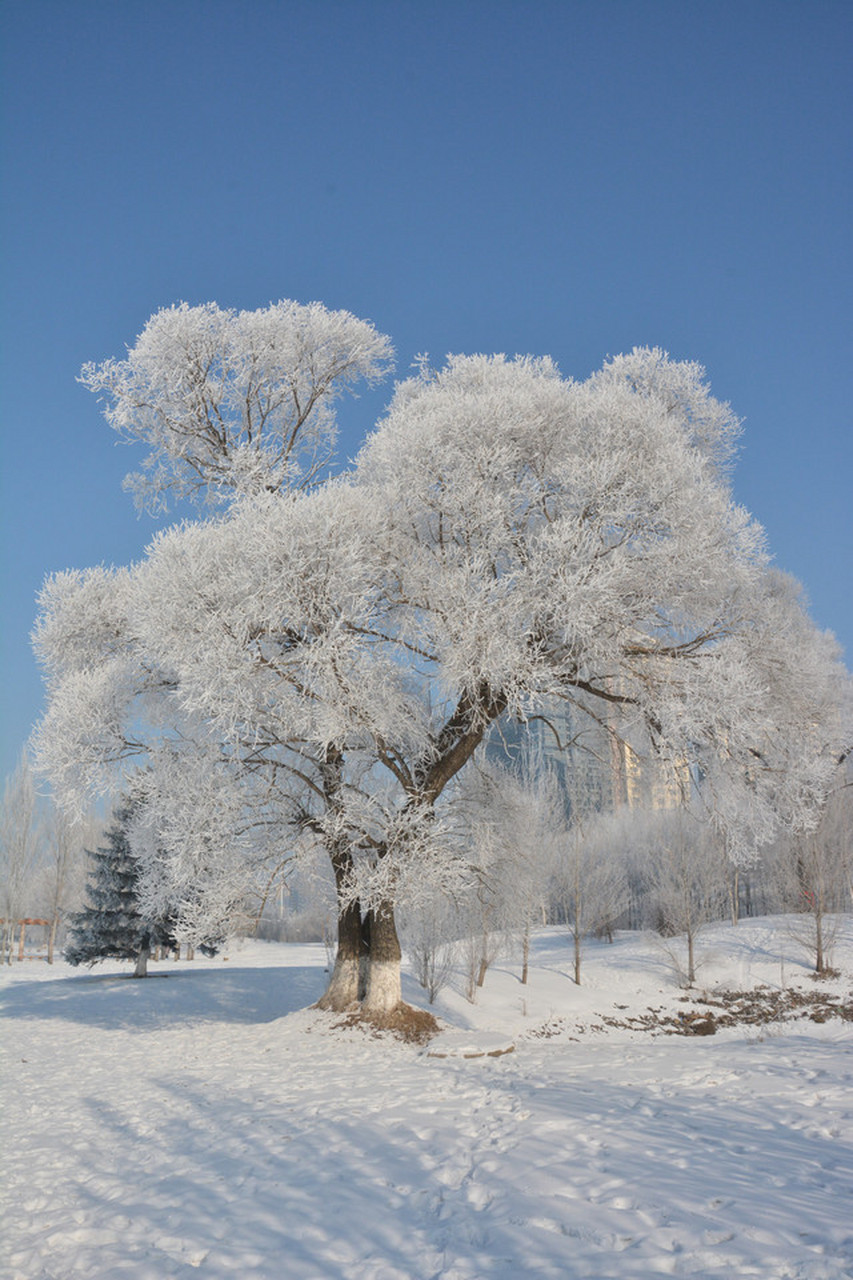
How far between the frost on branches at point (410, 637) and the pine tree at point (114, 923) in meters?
11.9

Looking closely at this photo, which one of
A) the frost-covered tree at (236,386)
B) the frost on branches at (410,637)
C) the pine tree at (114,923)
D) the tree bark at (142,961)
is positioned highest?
the frost-covered tree at (236,386)

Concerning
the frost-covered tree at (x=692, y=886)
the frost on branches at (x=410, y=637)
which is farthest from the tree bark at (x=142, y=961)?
the frost-covered tree at (x=692, y=886)

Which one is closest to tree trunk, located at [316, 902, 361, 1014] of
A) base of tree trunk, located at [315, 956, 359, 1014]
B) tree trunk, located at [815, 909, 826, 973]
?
base of tree trunk, located at [315, 956, 359, 1014]

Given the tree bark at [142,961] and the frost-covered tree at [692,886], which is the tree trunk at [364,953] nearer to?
the frost-covered tree at [692,886]

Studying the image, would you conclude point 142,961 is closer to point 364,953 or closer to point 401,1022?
point 364,953

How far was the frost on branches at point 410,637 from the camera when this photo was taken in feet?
32.1

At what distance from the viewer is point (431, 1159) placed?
5270mm

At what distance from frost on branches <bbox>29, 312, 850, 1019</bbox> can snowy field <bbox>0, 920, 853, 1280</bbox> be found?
2.47 m

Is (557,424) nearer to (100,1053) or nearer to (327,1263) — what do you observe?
(327,1263)

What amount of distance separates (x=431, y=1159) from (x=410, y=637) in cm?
691

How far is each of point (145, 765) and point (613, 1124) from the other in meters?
9.15

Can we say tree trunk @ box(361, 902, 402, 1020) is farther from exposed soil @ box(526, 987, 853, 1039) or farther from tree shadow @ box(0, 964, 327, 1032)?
exposed soil @ box(526, 987, 853, 1039)

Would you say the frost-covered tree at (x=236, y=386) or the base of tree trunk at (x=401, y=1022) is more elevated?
the frost-covered tree at (x=236, y=386)

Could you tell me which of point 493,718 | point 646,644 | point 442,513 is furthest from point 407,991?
point 442,513
